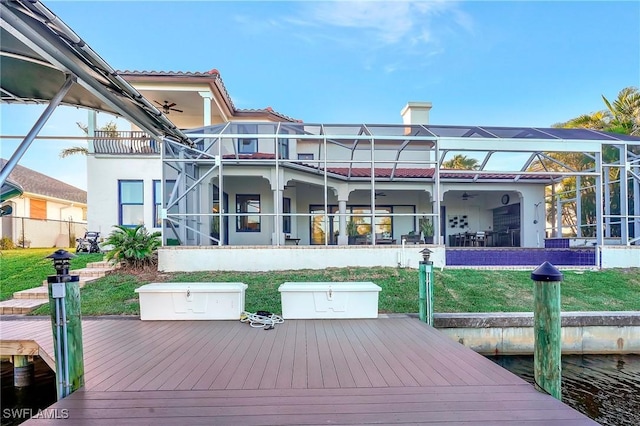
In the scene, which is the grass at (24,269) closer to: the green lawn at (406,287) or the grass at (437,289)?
the green lawn at (406,287)

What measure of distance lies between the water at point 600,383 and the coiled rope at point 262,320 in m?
3.38

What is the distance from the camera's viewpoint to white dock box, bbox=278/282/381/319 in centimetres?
541

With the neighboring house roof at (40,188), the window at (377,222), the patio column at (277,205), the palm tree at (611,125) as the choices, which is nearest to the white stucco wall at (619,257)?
the palm tree at (611,125)

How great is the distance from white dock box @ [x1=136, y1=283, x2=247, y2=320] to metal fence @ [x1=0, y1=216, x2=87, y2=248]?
40.8 feet

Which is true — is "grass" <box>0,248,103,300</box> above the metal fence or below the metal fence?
below

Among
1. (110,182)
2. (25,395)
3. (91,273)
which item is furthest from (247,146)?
(25,395)

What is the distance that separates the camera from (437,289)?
7246 mm

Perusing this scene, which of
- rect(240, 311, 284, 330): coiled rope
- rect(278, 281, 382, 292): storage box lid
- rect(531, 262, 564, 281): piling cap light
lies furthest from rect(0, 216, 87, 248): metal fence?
rect(531, 262, 564, 281): piling cap light

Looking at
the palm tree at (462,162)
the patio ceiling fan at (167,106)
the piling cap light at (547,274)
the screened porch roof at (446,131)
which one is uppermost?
the patio ceiling fan at (167,106)

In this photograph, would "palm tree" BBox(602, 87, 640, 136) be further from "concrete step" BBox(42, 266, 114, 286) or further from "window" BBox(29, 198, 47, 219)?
"window" BBox(29, 198, 47, 219)

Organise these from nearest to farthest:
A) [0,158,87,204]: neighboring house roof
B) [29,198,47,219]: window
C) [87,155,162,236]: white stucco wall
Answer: [87,155,162,236]: white stucco wall, [29,198,47,219]: window, [0,158,87,204]: neighboring house roof

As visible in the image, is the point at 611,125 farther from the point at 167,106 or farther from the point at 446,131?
the point at 167,106

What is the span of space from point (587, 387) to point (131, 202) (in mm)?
12716

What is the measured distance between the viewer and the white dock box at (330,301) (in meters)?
5.41
